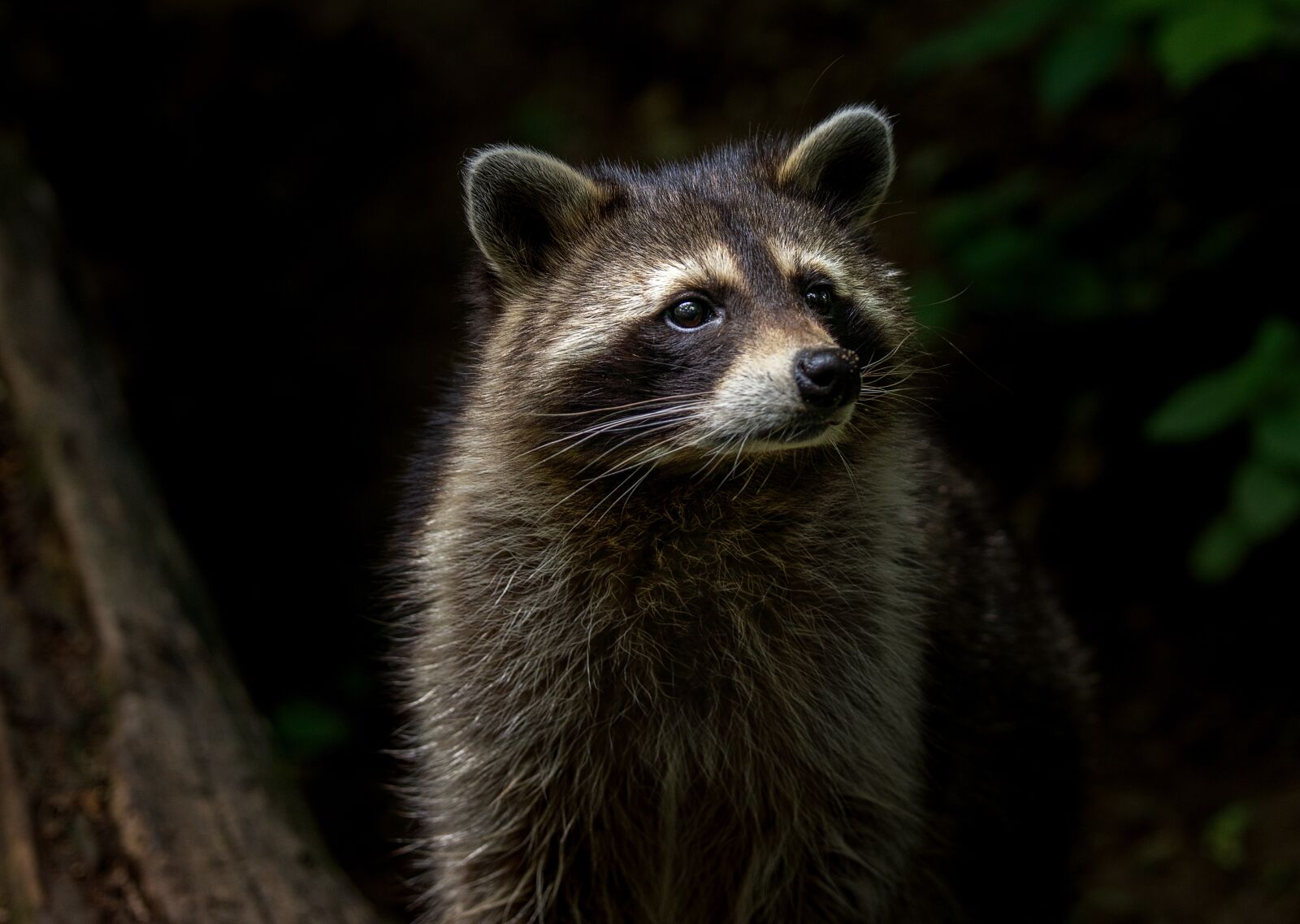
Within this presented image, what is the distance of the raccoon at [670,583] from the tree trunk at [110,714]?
48 cm

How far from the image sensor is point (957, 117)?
291 inches

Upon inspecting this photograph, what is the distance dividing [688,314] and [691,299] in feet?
0.12

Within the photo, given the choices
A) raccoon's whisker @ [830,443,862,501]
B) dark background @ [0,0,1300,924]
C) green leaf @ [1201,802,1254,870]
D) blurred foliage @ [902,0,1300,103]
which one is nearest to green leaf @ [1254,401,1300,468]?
dark background @ [0,0,1300,924]

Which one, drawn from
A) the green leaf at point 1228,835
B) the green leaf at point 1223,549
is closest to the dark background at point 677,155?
the green leaf at point 1228,835

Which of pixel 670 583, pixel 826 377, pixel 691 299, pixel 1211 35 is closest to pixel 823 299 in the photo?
pixel 691 299

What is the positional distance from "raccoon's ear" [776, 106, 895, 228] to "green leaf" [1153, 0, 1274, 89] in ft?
4.28

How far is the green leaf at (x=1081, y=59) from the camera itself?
4988 mm

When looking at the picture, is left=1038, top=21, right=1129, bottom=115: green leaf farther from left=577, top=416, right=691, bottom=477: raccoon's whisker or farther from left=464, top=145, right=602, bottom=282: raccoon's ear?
left=577, top=416, right=691, bottom=477: raccoon's whisker

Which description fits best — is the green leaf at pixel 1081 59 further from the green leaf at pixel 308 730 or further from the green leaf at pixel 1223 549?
the green leaf at pixel 308 730

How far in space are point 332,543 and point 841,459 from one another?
4.46m

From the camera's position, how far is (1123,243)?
244 inches

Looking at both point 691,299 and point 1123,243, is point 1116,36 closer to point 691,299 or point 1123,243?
point 1123,243

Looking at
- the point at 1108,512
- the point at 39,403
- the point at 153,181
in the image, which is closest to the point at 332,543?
the point at 153,181

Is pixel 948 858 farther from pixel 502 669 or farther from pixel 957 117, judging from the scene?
pixel 957 117
